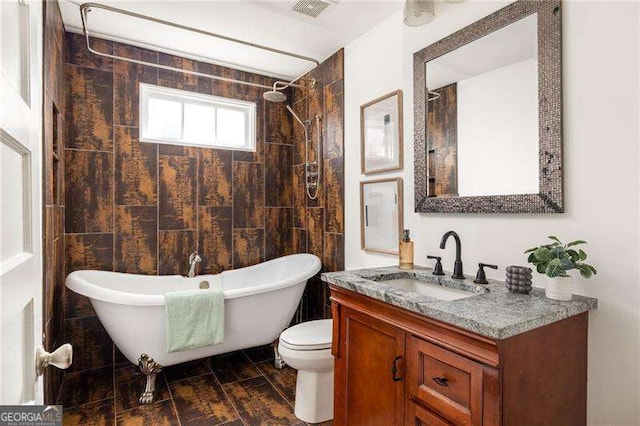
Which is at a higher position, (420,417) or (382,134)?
(382,134)

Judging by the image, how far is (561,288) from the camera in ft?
4.33

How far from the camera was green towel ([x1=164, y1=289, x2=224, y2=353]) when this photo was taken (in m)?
2.26

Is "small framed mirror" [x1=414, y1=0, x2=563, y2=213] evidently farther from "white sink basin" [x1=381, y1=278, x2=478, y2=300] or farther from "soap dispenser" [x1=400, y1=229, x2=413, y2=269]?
"white sink basin" [x1=381, y1=278, x2=478, y2=300]

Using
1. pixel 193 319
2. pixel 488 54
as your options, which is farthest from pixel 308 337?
pixel 488 54

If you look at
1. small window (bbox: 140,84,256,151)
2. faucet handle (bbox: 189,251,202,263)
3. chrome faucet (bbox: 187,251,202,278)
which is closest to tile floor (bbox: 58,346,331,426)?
chrome faucet (bbox: 187,251,202,278)

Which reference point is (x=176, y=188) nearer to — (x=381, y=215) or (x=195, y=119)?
(x=195, y=119)

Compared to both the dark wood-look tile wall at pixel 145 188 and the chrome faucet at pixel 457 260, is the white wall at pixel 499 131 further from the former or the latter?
the dark wood-look tile wall at pixel 145 188

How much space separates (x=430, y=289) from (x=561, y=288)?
63cm

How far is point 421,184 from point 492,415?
50.1 inches

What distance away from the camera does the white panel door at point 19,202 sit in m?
0.56

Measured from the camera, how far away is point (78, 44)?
108 inches

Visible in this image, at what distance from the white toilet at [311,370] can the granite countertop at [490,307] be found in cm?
59

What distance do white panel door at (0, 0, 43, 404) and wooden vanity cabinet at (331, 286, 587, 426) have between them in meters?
1.13
